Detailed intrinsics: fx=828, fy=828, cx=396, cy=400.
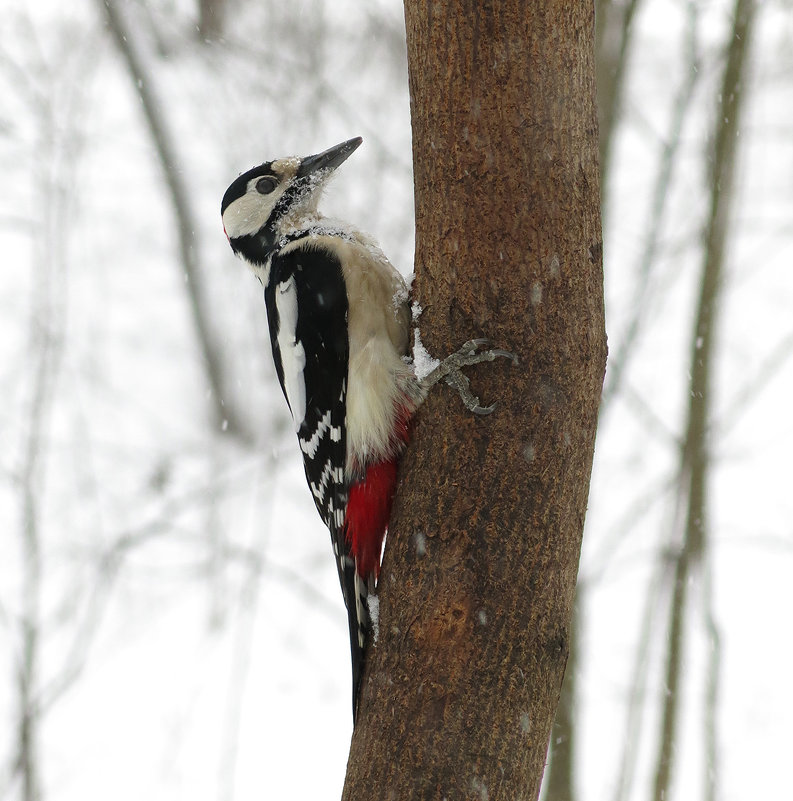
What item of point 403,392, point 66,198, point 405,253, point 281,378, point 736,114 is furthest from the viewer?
point 66,198

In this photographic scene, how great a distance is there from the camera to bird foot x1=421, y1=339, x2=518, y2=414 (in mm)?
1840

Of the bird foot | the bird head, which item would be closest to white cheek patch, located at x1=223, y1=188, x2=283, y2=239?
the bird head

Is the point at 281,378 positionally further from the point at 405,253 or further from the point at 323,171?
the point at 405,253

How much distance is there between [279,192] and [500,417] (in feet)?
4.69

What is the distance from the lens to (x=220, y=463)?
17.6 feet

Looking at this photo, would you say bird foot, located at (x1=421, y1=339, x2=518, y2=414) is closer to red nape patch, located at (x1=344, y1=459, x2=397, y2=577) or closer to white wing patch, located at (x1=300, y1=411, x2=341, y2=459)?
red nape patch, located at (x1=344, y1=459, x2=397, y2=577)

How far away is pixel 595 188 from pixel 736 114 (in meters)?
2.64

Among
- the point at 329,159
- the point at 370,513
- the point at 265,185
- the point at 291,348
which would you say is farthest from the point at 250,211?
the point at 370,513

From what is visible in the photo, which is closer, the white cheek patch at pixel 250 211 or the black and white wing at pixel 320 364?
the black and white wing at pixel 320 364

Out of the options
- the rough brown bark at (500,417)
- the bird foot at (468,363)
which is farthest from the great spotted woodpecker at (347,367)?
the rough brown bark at (500,417)

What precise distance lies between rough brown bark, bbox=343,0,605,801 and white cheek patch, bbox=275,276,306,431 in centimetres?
72

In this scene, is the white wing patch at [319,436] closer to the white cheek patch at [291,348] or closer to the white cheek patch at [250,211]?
the white cheek patch at [291,348]

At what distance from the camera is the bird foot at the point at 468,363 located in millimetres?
1840

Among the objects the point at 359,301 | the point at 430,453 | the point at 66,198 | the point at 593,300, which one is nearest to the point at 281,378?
the point at 359,301
